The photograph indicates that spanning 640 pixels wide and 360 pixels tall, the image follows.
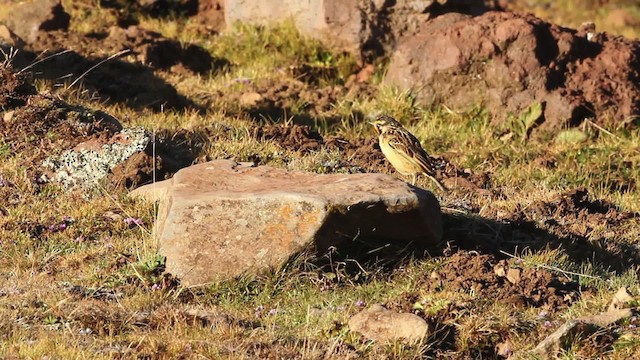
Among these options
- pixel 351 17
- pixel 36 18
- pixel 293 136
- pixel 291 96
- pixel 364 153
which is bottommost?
pixel 291 96

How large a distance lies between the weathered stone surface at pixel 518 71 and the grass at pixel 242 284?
1.04 m

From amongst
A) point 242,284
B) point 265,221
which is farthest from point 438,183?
point 242,284

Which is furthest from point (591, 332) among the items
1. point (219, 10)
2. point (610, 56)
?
point (219, 10)

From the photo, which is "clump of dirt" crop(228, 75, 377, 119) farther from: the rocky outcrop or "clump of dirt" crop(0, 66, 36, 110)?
"clump of dirt" crop(0, 66, 36, 110)

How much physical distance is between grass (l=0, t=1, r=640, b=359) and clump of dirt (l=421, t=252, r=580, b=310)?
0.07m

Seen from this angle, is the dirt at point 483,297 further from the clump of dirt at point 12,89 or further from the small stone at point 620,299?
the clump of dirt at point 12,89

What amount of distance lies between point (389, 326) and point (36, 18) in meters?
7.82

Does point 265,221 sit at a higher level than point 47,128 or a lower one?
higher

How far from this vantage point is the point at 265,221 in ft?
24.7

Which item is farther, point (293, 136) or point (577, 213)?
point (293, 136)

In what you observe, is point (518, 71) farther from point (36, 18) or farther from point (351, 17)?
point (36, 18)

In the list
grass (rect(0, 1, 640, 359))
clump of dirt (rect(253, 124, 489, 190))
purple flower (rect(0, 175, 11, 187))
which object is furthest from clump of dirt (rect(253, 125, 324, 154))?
purple flower (rect(0, 175, 11, 187))

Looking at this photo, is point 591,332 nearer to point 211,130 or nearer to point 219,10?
point 211,130

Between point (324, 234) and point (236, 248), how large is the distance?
560 millimetres
